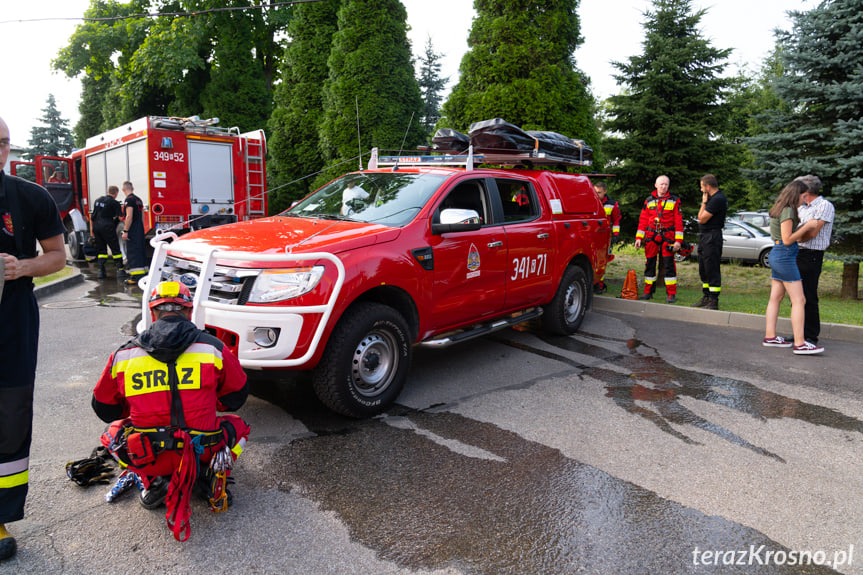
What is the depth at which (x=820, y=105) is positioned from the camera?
998 cm

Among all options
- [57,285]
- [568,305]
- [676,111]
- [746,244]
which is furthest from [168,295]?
[746,244]

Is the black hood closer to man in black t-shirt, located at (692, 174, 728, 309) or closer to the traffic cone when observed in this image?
man in black t-shirt, located at (692, 174, 728, 309)

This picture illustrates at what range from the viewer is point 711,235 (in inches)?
336

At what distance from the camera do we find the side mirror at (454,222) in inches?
195

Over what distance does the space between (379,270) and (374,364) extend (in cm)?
72

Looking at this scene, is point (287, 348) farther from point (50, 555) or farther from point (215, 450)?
point (50, 555)

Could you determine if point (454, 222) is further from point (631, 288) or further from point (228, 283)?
point (631, 288)

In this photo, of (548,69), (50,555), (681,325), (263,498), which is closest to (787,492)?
(263,498)

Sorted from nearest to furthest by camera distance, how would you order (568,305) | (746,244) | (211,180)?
(568,305) → (211,180) → (746,244)

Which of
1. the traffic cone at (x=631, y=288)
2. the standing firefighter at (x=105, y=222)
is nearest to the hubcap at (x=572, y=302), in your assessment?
the traffic cone at (x=631, y=288)

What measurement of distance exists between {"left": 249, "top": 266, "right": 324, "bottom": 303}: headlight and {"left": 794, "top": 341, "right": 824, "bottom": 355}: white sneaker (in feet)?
18.0

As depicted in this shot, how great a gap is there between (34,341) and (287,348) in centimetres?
144

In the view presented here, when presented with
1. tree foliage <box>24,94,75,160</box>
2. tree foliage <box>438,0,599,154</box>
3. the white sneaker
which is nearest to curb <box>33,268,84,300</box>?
tree foliage <box>438,0,599,154</box>

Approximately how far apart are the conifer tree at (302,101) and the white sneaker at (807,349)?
43.4 feet
